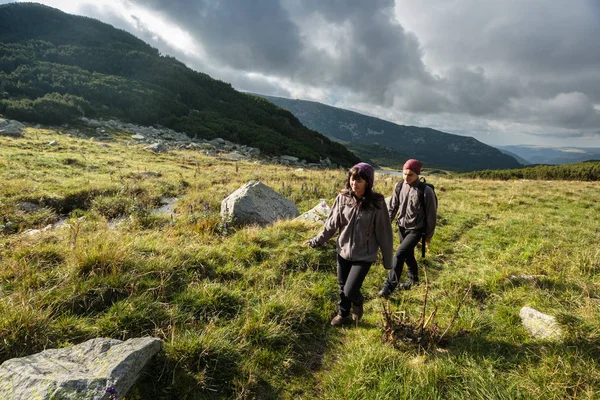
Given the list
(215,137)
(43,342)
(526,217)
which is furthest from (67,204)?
(215,137)

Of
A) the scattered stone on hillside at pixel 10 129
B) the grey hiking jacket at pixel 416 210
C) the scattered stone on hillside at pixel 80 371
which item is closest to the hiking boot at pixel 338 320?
the grey hiking jacket at pixel 416 210

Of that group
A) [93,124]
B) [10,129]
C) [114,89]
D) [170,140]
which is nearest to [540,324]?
[10,129]

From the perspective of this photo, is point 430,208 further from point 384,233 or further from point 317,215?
point 317,215

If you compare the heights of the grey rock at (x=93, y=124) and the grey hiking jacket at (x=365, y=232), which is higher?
the grey rock at (x=93, y=124)

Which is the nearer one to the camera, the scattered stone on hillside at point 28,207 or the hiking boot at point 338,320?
the hiking boot at point 338,320

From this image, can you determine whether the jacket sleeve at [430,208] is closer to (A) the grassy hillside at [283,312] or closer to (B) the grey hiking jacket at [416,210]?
(B) the grey hiking jacket at [416,210]

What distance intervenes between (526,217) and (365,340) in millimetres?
10661

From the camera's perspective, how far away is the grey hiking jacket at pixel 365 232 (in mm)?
3740

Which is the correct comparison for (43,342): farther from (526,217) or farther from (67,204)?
(526,217)

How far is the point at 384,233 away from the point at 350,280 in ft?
2.77

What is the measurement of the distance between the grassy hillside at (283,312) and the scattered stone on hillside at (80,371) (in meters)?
0.30

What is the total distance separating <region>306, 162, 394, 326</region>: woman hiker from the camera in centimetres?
373

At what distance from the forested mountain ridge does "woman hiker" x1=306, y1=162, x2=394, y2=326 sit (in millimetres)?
40417

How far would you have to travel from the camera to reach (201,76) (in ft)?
250
